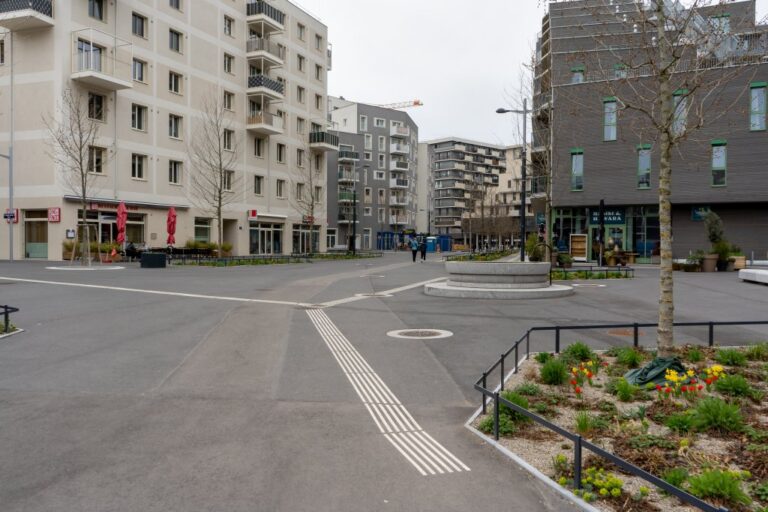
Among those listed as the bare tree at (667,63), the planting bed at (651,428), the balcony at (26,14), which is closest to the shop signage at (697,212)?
the bare tree at (667,63)

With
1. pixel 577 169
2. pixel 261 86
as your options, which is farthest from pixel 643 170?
pixel 261 86

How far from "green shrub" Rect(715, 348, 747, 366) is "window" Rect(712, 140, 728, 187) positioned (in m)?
33.6

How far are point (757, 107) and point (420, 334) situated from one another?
114 feet

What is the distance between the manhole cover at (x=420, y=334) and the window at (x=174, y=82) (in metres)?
35.1

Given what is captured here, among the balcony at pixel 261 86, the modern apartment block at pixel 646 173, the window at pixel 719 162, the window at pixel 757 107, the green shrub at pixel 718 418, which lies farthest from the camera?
the balcony at pixel 261 86

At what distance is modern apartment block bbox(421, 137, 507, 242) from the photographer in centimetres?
13100

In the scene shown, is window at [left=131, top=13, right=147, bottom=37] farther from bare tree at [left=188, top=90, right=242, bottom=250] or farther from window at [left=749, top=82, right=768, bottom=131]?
window at [left=749, top=82, right=768, bottom=131]

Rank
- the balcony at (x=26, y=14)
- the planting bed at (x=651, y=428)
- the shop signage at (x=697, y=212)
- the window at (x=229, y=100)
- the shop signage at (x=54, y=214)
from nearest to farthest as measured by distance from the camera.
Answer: the planting bed at (x=651, y=428), the balcony at (x=26, y=14), the shop signage at (x=54, y=214), the shop signage at (x=697, y=212), the window at (x=229, y=100)

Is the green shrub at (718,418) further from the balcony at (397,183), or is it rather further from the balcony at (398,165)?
the balcony at (398,165)

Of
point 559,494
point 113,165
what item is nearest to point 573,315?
point 559,494

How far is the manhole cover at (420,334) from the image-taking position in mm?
9852

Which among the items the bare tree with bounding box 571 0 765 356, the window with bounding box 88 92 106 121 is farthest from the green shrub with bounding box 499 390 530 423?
the window with bounding box 88 92 106 121

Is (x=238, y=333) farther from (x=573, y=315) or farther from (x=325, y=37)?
(x=325, y=37)

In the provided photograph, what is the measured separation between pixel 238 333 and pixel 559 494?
7443mm
